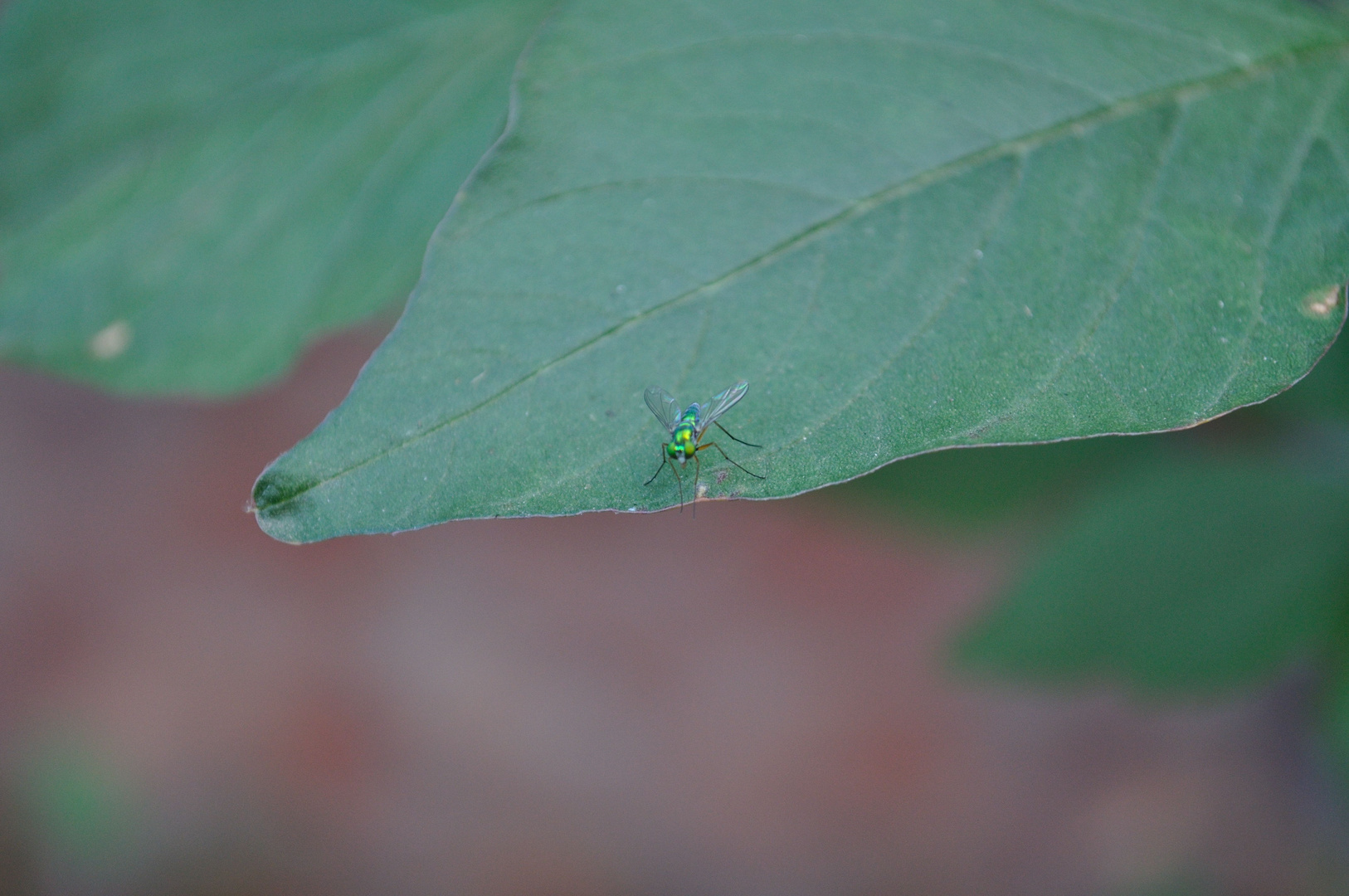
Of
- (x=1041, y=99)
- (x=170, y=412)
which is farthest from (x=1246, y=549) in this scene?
(x=170, y=412)

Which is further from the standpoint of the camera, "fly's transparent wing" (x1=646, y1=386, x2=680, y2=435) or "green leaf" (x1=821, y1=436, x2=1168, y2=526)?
"green leaf" (x1=821, y1=436, x2=1168, y2=526)

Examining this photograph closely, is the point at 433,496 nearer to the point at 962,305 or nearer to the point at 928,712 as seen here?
the point at 962,305

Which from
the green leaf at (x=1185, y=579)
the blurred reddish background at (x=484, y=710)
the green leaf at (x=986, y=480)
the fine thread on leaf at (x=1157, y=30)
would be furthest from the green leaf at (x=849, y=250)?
the blurred reddish background at (x=484, y=710)

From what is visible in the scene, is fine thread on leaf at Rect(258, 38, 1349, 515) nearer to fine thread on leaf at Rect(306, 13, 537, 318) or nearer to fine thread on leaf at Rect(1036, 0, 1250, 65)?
fine thread on leaf at Rect(1036, 0, 1250, 65)

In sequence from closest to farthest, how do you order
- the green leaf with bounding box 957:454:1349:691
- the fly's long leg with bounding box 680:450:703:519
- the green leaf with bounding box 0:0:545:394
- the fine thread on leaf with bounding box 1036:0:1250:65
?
1. the fly's long leg with bounding box 680:450:703:519
2. the fine thread on leaf with bounding box 1036:0:1250:65
3. the green leaf with bounding box 0:0:545:394
4. the green leaf with bounding box 957:454:1349:691

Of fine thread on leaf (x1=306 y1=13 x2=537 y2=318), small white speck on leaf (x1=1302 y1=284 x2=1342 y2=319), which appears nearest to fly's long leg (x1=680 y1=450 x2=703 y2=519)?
small white speck on leaf (x1=1302 y1=284 x2=1342 y2=319)

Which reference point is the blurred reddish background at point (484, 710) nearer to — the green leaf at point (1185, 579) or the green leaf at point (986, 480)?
the green leaf at point (986, 480)
